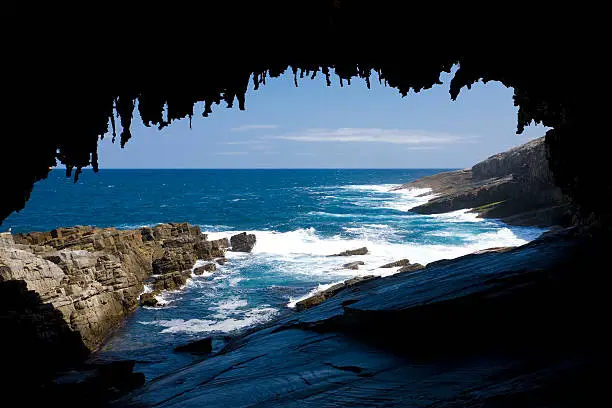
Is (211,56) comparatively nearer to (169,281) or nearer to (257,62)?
(257,62)

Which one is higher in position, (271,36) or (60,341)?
(271,36)

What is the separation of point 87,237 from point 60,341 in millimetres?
12496

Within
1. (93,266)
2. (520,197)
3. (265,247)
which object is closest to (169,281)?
(93,266)

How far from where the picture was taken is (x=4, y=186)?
727 cm

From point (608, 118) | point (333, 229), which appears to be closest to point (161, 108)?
point (608, 118)

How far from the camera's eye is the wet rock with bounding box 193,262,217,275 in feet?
95.4

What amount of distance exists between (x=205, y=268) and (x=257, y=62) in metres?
24.7

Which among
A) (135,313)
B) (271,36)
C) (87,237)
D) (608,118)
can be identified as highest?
(271,36)

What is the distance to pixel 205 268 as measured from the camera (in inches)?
1174

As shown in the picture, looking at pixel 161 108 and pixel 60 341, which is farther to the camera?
pixel 60 341

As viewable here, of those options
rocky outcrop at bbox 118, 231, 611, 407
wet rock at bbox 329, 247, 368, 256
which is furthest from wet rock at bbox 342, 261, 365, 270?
rocky outcrop at bbox 118, 231, 611, 407

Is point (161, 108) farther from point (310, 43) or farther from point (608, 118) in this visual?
point (608, 118)

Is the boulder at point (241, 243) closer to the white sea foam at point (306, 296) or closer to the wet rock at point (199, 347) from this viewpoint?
the white sea foam at point (306, 296)

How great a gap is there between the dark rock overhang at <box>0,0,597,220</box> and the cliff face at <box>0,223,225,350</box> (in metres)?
10.5
